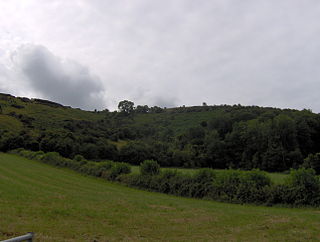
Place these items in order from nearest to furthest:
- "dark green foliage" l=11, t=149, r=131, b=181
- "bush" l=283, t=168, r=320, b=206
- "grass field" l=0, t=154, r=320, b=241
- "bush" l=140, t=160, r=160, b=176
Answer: "grass field" l=0, t=154, r=320, b=241
"bush" l=283, t=168, r=320, b=206
"bush" l=140, t=160, r=160, b=176
"dark green foliage" l=11, t=149, r=131, b=181

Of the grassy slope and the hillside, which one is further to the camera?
the grassy slope

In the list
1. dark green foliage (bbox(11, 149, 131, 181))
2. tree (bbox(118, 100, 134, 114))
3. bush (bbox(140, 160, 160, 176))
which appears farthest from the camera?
tree (bbox(118, 100, 134, 114))

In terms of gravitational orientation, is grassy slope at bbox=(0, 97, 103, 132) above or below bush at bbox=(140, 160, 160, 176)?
above

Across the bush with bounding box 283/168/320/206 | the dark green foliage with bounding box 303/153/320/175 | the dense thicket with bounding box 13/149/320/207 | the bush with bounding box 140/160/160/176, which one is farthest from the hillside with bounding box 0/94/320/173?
the bush with bounding box 283/168/320/206

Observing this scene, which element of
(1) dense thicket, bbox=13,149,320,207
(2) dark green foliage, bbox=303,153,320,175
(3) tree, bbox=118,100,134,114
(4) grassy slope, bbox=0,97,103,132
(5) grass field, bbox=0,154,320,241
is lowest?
(5) grass field, bbox=0,154,320,241

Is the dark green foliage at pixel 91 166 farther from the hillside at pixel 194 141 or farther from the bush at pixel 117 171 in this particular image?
the hillside at pixel 194 141

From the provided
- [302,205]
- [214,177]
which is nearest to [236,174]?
[214,177]

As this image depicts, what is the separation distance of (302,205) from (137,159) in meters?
64.8

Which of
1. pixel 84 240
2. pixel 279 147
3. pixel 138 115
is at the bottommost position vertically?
pixel 84 240

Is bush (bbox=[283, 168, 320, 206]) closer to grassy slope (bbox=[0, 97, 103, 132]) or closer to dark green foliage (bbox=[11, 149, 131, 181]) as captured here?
dark green foliage (bbox=[11, 149, 131, 181])

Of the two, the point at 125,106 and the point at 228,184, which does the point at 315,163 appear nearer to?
the point at 228,184

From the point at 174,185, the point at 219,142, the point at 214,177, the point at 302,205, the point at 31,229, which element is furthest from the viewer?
the point at 219,142

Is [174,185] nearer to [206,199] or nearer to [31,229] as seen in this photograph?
[206,199]

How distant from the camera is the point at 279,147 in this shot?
80.1 m
